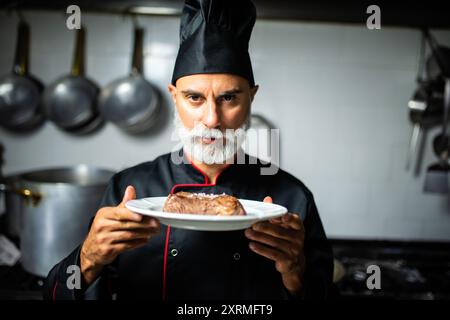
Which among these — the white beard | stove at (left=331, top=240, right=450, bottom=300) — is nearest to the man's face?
the white beard

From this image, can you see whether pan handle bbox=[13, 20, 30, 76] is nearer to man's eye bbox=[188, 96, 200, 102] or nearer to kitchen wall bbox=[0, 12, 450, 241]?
kitchen wall bbox=[0, 12, 450, 241]

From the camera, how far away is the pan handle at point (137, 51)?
1.75 m

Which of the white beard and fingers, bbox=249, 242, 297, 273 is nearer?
fingers, bbox=249, 242, 297, 273

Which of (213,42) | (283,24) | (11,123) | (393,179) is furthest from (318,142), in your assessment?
(11,123)

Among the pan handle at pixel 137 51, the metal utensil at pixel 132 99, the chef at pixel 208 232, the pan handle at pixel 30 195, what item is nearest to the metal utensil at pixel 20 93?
the metal utensil at pixel 132 99

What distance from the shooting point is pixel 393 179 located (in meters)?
1.86

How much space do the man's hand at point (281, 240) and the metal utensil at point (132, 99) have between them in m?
1.10

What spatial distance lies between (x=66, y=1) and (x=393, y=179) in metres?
1.65

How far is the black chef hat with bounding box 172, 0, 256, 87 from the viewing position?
827mm

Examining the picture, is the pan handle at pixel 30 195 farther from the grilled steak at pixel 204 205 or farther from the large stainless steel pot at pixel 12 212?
the grilled steak at pixel 204 205

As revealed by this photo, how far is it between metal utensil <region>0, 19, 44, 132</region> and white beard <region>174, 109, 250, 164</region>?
3.74ft

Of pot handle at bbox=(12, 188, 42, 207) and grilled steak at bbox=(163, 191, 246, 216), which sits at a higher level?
grilled steak at bbox=(163, 191, 246, 216)

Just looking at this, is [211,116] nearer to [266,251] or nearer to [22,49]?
[266,251]
